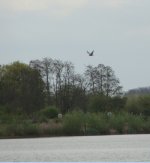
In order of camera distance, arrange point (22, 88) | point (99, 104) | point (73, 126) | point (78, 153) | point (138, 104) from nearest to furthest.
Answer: point (78, 153) < point (73, 126) < point (99, 104) < point (22, 88) < point (138, 104)

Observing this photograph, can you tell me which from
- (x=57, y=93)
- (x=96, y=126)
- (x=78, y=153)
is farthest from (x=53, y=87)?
(x=78, y=153)

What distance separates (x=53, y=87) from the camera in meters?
104

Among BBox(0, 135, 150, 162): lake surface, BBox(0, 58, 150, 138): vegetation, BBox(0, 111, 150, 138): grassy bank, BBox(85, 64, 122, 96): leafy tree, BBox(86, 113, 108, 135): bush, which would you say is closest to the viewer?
BBox(0, 135, 150, 162): lake surface

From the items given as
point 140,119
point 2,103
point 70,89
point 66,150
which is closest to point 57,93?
point 70,89

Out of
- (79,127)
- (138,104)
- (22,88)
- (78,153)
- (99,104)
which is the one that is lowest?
(78,153)

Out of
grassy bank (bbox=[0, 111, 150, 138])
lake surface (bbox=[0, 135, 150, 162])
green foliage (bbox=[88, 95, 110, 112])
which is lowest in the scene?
lake surface (bbox=[0, 135, 150, 162])

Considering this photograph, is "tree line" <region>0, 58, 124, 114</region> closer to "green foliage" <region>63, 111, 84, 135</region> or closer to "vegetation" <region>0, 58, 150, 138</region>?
"vegetation" <region>0, 58, 150, 138</region>

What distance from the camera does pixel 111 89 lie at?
105 meters

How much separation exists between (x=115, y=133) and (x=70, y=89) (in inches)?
1902

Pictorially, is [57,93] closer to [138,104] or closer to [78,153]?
[138,104]

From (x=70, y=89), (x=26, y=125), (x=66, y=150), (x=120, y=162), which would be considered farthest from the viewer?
(x=70, y=89)

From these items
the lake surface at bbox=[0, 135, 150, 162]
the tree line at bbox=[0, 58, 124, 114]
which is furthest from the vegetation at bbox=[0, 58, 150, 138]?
the lake surface at bbox=[0, 135, 150, 162]

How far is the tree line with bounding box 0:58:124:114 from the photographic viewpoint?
3570 inches

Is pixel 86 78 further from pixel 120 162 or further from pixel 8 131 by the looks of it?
pixel 120 162
